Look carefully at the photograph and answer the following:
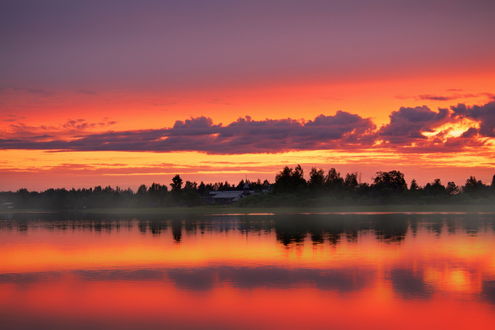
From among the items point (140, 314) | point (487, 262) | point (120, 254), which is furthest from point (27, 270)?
point (487, 262)

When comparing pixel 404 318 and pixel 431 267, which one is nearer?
pixel 404 318

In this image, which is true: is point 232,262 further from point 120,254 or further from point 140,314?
point 140,314

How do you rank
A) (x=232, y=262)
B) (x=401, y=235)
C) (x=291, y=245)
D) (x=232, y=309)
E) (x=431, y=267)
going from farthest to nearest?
1. (x=401, y=235)
2. (x=291, y=245)
3. (x=232, y=262)
4. (x=431, y=267)
5. (x=232, y=309)

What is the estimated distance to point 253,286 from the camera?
30.9 meters

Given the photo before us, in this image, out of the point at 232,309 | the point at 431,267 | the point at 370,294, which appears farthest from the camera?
the point at 431,267

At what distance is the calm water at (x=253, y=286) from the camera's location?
23.7 metres

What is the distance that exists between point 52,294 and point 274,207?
157222mm

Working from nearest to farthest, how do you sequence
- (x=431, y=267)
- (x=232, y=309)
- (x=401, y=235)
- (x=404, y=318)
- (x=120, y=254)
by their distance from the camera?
(x=404, y=318), (x=232, y=309), (x=431, y=267), (x=120, y=254), (x=401, y=235)

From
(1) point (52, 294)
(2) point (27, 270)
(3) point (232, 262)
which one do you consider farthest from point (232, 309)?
(2) point (27, 270)

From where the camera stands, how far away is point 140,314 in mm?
24750

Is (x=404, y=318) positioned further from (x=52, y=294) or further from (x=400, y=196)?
(x=400, y=196)

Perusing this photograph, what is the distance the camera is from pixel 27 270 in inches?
1529

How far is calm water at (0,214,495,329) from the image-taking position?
23.7m

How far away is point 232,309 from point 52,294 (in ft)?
31.8
